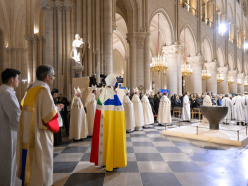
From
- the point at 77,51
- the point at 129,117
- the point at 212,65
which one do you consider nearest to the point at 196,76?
the point at 212,65

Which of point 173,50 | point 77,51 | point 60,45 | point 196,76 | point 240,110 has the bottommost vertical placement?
point 240,110

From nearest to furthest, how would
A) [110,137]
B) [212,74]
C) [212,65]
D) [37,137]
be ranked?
[37,137] < [110,137] < [212,65] < [212,74]

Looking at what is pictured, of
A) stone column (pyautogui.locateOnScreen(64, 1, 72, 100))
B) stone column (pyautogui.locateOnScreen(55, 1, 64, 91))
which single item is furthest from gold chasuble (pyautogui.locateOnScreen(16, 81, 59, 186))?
stone column (pyautogui.locateOnScreen(64, 1, 72, 100))

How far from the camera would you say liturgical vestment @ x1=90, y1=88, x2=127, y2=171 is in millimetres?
3209

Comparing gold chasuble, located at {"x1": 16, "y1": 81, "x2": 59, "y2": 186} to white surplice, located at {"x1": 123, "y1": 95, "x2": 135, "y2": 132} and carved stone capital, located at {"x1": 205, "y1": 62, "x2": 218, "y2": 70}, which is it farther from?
carved stone capital, located at {"x1": 205, "y1": 62, "x2": 218, "y2": 70}

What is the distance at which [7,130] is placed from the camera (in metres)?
2.49

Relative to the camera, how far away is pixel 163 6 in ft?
49.8

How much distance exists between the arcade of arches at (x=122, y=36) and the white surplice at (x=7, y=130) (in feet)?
19.6

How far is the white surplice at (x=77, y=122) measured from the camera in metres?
5.51

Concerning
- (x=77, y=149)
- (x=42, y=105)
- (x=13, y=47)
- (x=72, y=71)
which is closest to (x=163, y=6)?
(x=72, y=71)

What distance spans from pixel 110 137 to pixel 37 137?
4.17 feet

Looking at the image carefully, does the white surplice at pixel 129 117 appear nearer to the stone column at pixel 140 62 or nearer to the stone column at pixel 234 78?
the stone column at pixel 140 62

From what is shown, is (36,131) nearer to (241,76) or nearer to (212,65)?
(212,65)

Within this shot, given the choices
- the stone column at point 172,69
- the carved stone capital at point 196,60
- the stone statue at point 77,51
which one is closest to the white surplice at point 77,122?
the stone statue at point 77,51
